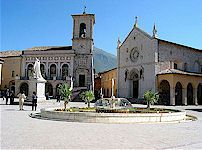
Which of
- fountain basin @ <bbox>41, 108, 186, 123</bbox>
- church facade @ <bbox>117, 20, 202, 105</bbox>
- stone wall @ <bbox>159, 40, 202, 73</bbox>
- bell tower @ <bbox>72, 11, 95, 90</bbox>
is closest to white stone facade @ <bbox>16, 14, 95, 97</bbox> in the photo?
bell tower @ <bbox>72, 11, 95, 90</bbox>

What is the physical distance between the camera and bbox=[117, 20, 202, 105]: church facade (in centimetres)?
3934

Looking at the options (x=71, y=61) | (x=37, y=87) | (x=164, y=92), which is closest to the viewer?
(x=37, y=87)

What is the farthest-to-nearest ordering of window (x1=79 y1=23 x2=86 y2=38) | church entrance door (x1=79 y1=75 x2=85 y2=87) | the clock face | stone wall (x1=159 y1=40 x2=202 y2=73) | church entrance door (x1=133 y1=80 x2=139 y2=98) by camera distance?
window (x1=79 y1=23 x2=86 y2=38), church entrance door (x1=79 y1=75 x2=85 y2=87), church entrance door (x1=133 y1=80 x2=139 y2=98), the clock face, stone wall (x1=159 y1=40 x2=202 y2=73)

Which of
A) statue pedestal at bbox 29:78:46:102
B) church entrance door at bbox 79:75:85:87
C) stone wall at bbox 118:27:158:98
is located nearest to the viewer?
statue pedestal at bbox 29:78:46:102

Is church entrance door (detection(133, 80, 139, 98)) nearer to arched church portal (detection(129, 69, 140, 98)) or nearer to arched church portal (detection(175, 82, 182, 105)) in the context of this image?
arched church portal (detection(129, 69, 140, 98))

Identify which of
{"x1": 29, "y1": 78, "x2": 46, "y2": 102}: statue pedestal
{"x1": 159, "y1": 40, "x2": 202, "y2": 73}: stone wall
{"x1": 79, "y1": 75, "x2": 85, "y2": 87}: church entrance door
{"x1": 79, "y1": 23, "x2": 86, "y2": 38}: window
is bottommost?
{"x1": 29, "y1": 78, "x2": 46, "y2": 102}: statue pedestal

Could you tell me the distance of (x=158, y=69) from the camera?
40.5 m

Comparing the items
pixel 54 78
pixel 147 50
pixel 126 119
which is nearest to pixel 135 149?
pixel 126 119

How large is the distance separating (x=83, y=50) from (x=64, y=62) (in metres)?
4.77

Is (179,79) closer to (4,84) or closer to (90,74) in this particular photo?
(90,74)

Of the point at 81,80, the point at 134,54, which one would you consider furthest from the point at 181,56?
the point at 81,80

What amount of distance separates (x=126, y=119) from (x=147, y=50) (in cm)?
2958

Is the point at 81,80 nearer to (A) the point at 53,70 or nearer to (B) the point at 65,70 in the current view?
(B) the point at 65,70

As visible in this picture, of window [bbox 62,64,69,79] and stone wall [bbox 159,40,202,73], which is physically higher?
stone wall [bbox 159,40,202,73]
